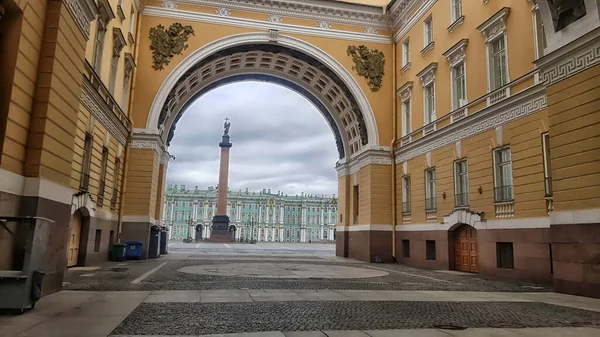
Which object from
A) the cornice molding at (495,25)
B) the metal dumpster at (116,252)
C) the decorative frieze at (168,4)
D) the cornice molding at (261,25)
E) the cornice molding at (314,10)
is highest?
the cornice molding at (314,10)

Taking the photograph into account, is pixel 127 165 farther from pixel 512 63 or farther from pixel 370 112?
pixel 512 63

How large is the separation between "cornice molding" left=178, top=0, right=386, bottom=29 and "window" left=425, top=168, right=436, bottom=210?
37.2ft

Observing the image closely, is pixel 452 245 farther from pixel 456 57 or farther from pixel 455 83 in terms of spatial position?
pixel 456 57

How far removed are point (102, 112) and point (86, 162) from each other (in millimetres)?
2462

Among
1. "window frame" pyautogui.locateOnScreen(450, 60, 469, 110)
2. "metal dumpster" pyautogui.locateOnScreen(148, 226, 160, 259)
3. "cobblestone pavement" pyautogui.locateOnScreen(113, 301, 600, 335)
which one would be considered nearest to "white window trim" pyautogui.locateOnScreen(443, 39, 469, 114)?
"window frame" pyautogui.locateOnScreen(450, 60, 469, 110)

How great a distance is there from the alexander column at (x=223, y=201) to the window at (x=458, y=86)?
39.7 meters

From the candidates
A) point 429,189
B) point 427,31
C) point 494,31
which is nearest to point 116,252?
point 429,189

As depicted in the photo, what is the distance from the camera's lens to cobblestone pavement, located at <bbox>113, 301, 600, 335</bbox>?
6.73m

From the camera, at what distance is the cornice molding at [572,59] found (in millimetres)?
11047

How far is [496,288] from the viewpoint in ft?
42.9

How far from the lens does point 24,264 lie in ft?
23.2

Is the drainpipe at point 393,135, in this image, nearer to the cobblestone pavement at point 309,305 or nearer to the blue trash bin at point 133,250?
the cobblestone pavement at point 309,305

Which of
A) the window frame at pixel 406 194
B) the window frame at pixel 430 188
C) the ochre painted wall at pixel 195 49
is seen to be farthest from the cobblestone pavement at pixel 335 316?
the ochre painted wall at pixel 195 49

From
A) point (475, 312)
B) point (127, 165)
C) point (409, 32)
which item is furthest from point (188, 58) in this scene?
point (475, 312)
